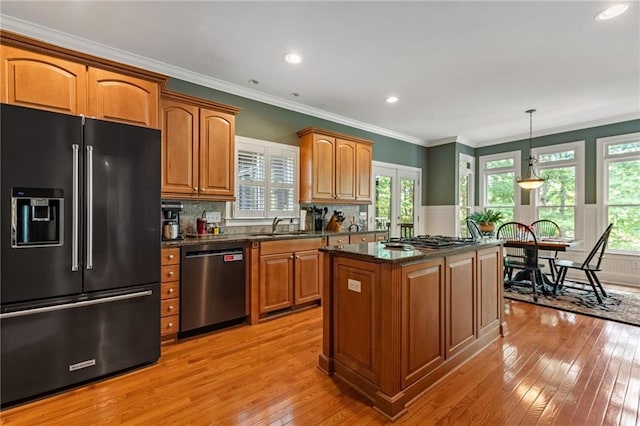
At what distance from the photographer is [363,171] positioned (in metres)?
4.88

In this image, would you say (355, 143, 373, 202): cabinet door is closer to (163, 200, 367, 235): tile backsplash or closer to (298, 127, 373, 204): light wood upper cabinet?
(298, 127, 373, 204): light wood upper cabinet

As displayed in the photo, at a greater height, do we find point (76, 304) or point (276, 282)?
point (76, 304)

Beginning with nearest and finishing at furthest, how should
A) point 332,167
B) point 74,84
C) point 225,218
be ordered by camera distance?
point 74,84 < point 225,218 < point 332,167

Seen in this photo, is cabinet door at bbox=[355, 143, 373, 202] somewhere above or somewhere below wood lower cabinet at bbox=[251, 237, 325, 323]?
above

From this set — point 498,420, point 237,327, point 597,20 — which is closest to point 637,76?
point 597,20

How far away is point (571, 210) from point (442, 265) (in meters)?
5.08

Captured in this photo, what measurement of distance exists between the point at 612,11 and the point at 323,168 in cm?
313

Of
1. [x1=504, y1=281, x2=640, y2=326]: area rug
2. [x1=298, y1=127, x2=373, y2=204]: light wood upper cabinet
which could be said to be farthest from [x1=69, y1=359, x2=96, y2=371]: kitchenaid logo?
[x1=504, y1=281, x2=640, y2=326]: area rug

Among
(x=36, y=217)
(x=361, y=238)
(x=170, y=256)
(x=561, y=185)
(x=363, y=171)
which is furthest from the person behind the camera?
(x=561, y=185)

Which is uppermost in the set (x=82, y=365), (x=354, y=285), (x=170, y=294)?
(x=354, y=285)

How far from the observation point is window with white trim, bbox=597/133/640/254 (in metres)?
4.89

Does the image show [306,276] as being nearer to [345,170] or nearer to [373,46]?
[345,170]

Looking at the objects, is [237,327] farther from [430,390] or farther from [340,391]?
[430,390]

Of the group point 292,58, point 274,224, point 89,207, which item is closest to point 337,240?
point 274,224
